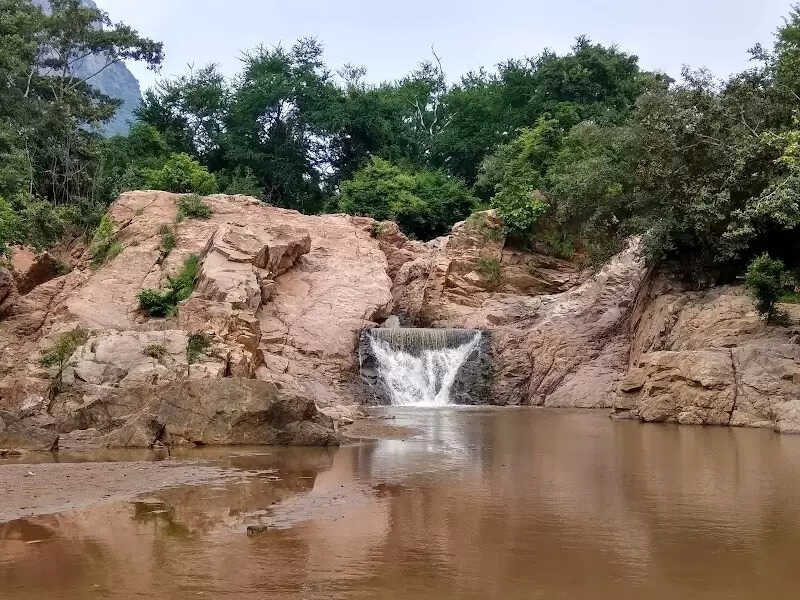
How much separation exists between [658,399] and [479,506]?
11.2 m

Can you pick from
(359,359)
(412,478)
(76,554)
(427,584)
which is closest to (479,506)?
(412,478)

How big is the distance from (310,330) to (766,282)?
14179 millimetres

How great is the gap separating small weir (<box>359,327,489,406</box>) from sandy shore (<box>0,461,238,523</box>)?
48.5 ft

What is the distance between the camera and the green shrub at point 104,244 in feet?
87.9

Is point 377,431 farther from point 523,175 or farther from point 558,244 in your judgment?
point 523,175

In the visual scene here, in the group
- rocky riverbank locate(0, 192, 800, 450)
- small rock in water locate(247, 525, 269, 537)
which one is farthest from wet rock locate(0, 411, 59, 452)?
small rock in water locate(247, 525, 269, 537)

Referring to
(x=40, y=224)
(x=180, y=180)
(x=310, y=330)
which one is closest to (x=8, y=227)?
(x=40, y=224)

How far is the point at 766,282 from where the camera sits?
708 inches

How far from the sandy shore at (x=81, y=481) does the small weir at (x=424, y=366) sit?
1478 cm

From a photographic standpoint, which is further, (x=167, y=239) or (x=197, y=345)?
(x=167, y=239)

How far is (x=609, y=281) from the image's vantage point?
28.9 metres

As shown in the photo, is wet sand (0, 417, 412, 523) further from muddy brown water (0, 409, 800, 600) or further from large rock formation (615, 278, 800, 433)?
large rock formation (615, 278, 800, 433)

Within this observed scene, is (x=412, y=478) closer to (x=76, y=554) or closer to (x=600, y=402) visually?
(x=76, y=554)

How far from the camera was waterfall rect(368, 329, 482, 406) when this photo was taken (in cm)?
2523
